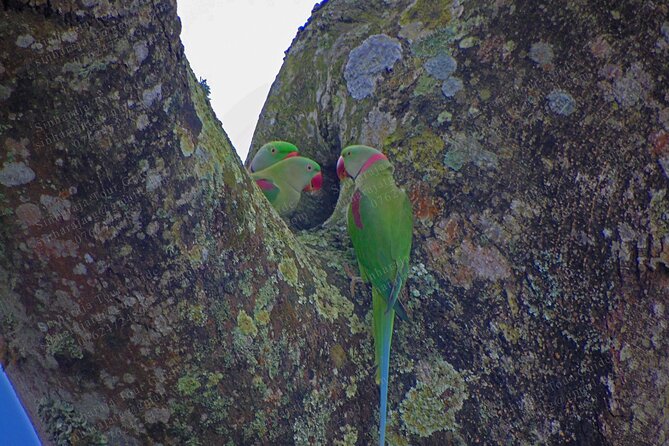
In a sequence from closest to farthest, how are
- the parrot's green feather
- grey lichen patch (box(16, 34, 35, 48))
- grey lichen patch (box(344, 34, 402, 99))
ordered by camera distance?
grey lichen patch (box(16, 34, 35, 48)) < the parrot's green feather < grey lichen patch (box(344, 34, 402, 99))

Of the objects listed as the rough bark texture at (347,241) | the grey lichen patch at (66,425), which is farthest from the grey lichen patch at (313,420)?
the grey lichen patch at (66,425)

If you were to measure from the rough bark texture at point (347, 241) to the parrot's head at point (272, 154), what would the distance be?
0.67 ft

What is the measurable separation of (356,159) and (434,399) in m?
0.69

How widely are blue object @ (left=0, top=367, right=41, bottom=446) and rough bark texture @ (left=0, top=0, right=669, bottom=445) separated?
48.3 inches

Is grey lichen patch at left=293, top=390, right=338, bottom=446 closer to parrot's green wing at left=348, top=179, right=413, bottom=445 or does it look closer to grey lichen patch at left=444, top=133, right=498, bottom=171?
parrot's green wing at left=348, top=179, right=413, bottom=445

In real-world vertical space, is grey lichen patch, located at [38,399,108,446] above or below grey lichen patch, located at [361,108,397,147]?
below

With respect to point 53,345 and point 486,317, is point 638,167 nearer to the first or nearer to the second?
point 486,317

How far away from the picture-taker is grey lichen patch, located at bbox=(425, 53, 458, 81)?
167cm

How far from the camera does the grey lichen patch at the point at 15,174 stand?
0.90 m

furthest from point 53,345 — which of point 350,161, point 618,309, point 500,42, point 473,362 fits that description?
point 500,42

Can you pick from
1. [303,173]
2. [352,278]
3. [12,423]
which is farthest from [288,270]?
[12,423]

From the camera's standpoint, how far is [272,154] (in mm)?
2246

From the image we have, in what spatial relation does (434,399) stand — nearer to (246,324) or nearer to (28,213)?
(246,324)

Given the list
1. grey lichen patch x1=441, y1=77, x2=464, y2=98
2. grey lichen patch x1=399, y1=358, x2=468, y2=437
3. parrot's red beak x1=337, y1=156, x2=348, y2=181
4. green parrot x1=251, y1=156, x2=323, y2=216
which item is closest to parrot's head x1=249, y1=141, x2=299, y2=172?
green parrot x1=251, y1=156, x2=323, y2=216
